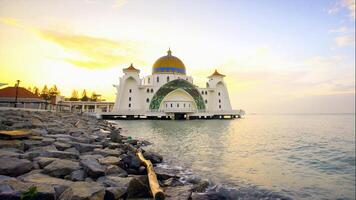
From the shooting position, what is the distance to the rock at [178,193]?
3.99 metres

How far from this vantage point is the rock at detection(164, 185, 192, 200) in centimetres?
399

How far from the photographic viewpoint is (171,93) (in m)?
64.2

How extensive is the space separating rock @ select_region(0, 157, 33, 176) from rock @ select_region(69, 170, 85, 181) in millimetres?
825

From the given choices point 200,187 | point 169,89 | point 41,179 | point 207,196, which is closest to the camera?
point 41,179

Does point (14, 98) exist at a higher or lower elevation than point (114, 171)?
higher

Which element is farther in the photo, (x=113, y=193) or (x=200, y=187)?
(x=200, y=187)

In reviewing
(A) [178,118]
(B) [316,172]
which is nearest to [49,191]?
(B) [316,172]

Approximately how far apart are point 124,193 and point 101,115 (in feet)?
161

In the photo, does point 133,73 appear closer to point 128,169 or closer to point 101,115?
point 101,115

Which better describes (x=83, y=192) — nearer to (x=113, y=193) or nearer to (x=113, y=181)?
(x=113, y=193)

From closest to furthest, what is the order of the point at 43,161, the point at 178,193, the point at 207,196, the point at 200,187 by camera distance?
the point at 207,196
the point at 178,193
the point at 43,161
the point at 200,187

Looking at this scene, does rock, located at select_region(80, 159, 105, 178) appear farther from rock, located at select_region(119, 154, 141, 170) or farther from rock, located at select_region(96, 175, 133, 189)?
rock, located at select_region(119, 154, 141, 170)

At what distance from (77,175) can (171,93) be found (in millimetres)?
60085

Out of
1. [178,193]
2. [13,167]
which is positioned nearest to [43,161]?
[13,167]
